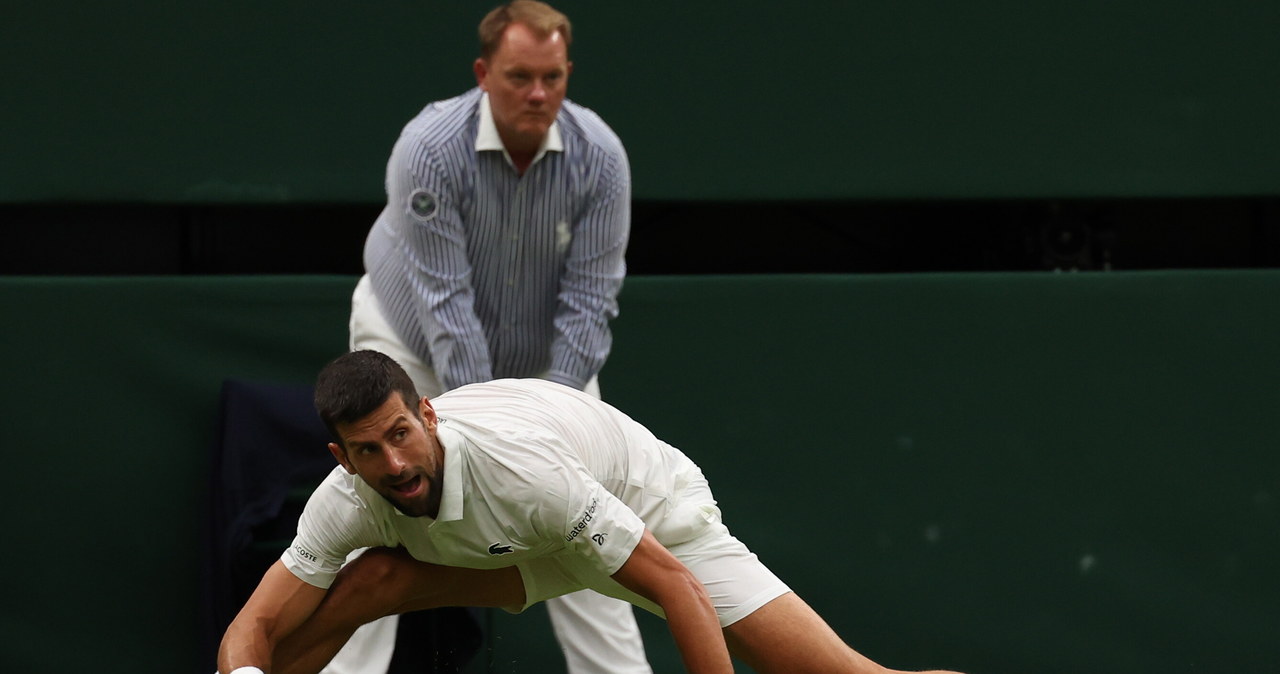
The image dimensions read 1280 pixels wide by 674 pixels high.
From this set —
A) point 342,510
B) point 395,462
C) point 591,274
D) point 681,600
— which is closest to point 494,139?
point 591,274

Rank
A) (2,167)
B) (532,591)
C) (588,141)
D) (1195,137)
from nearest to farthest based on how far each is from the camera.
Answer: (532,591) → (588,141) → (2,167) → (1195,137)

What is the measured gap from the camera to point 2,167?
480cm

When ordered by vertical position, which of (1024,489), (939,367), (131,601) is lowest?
(131,601)

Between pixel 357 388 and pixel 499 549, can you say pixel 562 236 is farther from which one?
pixel 357 388

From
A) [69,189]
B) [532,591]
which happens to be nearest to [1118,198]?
[532,591]

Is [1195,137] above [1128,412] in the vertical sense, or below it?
above

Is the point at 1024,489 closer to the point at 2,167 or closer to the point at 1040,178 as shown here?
the point at 1040,178

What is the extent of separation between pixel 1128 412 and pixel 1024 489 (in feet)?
1.38

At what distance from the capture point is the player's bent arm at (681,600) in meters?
2.98

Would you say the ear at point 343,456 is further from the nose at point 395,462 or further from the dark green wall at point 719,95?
the dark green wall at point 719,95

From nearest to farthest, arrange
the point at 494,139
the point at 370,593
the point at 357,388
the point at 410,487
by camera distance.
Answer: the point at 357,388, the point at 410,487, the point at 370,593, the point at 494,139

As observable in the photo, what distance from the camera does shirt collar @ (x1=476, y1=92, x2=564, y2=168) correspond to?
385 centimetres

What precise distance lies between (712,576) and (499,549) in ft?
1.61

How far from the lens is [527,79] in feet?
12.3
